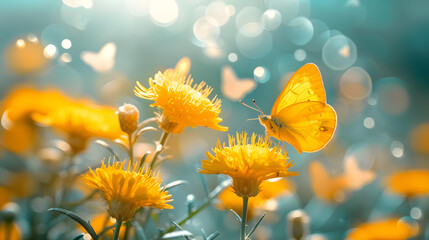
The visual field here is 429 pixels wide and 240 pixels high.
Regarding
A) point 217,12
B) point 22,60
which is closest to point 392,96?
point 217,12

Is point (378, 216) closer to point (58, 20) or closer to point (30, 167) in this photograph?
point (30, 167)

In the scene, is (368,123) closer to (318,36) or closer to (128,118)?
(318,36)

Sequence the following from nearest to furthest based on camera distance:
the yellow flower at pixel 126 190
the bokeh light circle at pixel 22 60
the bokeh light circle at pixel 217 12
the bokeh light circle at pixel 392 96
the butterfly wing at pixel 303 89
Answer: the yellow flower at pixel 126 190 < the butterfly wing at pixel 303 89 < the bokeh light circle at pixel 22 60 < the bokeh light circle at pixel 217 12 < the bokeh light circle at pixel 392 96

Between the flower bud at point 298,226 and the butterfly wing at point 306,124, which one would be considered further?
the flower bud at point 298,226

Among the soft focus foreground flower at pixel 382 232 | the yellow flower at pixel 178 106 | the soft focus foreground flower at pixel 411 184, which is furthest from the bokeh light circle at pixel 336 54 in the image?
the yellow flower at pixel 178 106

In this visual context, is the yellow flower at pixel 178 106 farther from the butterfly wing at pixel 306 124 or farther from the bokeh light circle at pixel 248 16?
the bokeh light circle at pixel 248 16

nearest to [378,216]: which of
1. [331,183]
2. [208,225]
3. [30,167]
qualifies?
[331,183]
